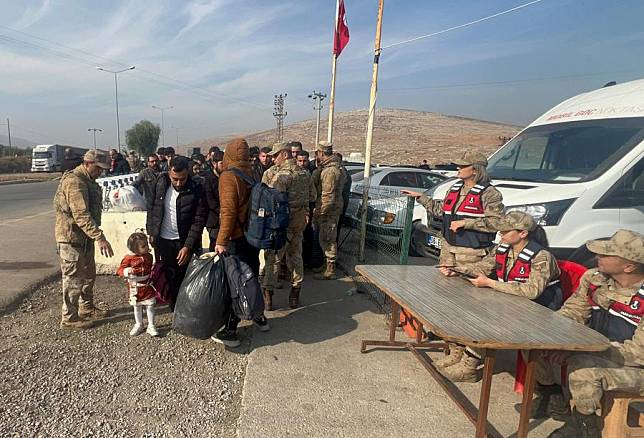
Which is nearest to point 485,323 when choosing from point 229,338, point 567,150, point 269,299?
point 229,338

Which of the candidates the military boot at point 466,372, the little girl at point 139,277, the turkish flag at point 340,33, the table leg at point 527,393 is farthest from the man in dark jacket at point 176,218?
the turkish flag at point 340,33

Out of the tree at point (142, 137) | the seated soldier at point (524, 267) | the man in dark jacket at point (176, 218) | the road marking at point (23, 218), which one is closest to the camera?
the seated soldier at point (524, 267)

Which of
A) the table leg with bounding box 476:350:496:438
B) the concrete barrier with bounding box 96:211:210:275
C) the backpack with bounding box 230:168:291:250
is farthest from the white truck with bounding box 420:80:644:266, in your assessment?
the concrete barrier with bounding box 96:211:210:275

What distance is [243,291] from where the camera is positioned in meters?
3.47

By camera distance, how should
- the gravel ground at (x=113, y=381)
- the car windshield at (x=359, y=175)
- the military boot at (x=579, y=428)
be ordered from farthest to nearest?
the car windshield at (x=359, y=175), the gravel ground at (x=113, y=381), the military boot at (x=579, y=428)

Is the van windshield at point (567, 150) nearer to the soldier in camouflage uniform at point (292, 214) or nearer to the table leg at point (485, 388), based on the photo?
the soldier in camouflage uniform at point (292, 214)

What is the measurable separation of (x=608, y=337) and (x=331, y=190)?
3912mm

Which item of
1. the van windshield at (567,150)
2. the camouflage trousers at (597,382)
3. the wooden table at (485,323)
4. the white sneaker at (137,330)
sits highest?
the van windshield at (567,150)

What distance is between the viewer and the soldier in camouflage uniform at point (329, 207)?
5.96 meters

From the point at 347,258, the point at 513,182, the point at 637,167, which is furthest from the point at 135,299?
the point at 637,167

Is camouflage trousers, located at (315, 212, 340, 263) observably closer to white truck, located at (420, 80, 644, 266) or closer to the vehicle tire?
the vehicle tire

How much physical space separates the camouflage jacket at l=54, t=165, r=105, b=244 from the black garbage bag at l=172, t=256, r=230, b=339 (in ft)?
3.33

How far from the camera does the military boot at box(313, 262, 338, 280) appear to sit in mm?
6008

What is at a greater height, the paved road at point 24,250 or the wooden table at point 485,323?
the wooden table at point 485,323
